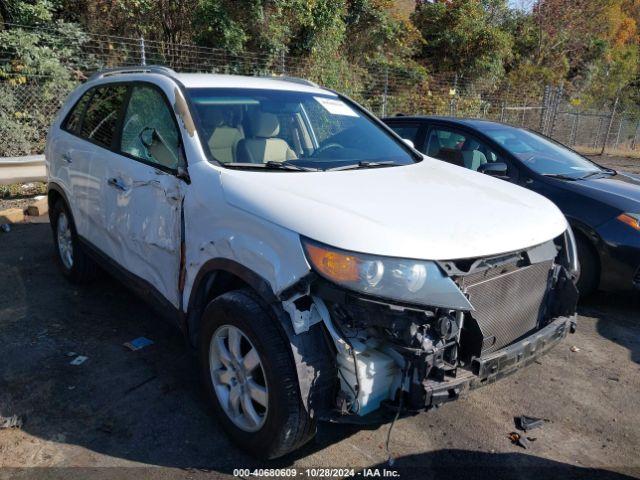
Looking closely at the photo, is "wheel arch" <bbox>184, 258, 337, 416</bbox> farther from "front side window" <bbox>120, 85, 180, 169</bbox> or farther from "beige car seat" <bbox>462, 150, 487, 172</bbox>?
"beige car seat" <bbox>462, 150, 487, 172</bbox>

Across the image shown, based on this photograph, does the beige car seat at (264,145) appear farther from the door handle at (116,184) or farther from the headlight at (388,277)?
the headlight at (388,277)

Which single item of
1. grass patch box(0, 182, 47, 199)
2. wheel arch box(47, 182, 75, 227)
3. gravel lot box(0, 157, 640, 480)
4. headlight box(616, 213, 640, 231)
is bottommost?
grass patch box(0, 182, 47, 199)

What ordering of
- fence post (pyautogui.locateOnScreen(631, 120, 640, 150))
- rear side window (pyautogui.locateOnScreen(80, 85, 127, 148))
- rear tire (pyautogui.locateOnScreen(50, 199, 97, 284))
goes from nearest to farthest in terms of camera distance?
1. rear side window (pyautogui.locateOnScreen(80, 85, 127, 148))
2. rear tire (pyautogui.locateOnScreen(50, 199, 97, 284))
3. fence post (pyautogui.locateOnScreen(631, 120, 640, 150))

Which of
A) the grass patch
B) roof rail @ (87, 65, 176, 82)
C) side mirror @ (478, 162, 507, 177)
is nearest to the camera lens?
roof rail @ (87, 65, 176, 82)

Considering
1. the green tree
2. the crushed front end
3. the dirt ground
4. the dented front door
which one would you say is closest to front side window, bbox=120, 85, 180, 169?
the dented front door

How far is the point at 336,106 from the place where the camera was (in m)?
3.97

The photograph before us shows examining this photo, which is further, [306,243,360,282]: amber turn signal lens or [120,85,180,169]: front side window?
[120,85,180,169]: front side window

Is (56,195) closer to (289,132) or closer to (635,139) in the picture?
(289,132)

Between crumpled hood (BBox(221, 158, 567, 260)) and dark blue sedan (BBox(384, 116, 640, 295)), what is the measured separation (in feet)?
5.42

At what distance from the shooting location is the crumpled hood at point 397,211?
7.36 ft

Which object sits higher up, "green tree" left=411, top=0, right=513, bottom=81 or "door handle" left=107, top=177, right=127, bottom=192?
"green tree" left=411, top=0, right=513, bottom=81

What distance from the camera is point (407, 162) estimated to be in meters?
3.58

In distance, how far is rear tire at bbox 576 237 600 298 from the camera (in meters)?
4.49

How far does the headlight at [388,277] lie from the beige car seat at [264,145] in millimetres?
1075
